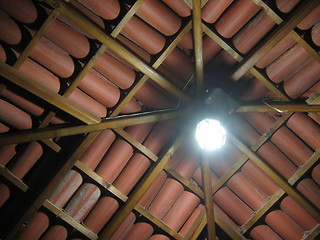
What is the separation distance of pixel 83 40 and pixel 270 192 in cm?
345

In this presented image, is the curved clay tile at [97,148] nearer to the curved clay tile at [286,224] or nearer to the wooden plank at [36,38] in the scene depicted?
the wooden plank at [36,38]

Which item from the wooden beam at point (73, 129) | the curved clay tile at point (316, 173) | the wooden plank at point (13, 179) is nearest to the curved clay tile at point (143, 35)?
the wooden beam at point (73, 129)

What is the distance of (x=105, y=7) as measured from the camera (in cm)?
348

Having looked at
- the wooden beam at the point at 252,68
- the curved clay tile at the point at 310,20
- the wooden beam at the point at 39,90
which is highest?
the curved clay tile at the point at 310,20

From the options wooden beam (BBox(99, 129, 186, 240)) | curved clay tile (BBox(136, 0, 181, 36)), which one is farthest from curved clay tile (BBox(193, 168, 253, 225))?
curved clay tile (BBox(136, 0, 181, 36))

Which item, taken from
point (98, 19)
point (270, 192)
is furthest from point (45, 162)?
point (270, 192)

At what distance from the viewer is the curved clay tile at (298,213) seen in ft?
14.5

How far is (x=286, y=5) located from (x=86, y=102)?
2.77m

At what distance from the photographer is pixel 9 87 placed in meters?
3.60

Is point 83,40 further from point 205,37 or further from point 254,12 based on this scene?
point 254,12

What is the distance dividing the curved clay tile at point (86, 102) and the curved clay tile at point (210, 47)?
1.59m

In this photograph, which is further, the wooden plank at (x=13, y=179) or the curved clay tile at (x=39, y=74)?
the wooden plank at (x=13, y=179)

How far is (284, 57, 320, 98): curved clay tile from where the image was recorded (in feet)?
12.5

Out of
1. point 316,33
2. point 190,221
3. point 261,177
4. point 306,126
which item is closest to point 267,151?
point 261,177
